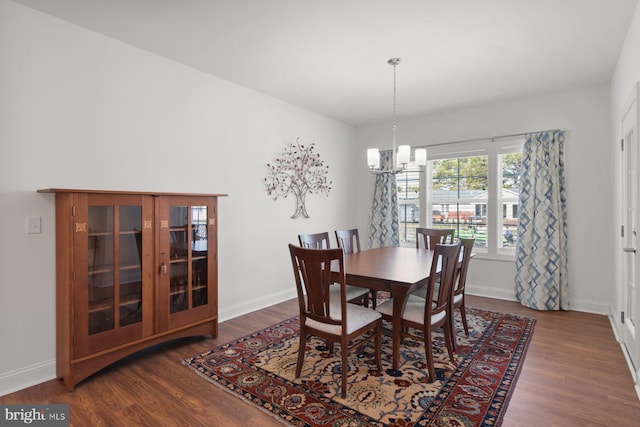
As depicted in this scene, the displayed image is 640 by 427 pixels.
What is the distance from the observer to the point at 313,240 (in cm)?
323

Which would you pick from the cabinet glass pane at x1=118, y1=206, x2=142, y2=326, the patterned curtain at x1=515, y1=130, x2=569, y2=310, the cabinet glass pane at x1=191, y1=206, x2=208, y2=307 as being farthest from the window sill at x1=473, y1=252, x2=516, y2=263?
the cabinet glass pane at x1=118, y1=206, x2=142, y2=326

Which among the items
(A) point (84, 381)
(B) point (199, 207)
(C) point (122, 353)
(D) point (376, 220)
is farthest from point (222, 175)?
(D) point (376, 220)

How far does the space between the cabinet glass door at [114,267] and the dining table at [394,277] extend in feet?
5.25

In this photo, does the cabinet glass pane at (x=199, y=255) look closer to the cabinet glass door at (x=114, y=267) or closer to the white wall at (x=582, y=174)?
the cabinet glass door at (x=114, y=267)

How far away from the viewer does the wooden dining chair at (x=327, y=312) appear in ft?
6.87

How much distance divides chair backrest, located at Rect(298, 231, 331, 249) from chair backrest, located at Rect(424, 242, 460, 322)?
117 centimetres

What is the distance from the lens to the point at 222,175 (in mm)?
3564

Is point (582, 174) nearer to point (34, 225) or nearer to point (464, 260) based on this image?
point (464, 260)

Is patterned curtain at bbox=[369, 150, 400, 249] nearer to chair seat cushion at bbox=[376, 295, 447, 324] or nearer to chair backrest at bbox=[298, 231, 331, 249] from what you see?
chair backrest at bbox=[298, 231, 331, 249]

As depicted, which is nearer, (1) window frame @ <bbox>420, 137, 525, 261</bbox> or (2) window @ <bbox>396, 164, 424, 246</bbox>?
(1) window frame @ <bbox>420, 137, 525, 261</bbox>

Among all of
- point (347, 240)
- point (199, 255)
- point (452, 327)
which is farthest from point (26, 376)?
point (452, 327)

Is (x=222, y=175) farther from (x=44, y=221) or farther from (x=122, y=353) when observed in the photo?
(x=122, y=353)

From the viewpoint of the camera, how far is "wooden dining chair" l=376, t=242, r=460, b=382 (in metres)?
2.26

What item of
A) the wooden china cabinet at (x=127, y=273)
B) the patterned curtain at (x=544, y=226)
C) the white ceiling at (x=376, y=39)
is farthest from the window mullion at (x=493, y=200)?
the wooden china cabinet at (x=127, y=273)
